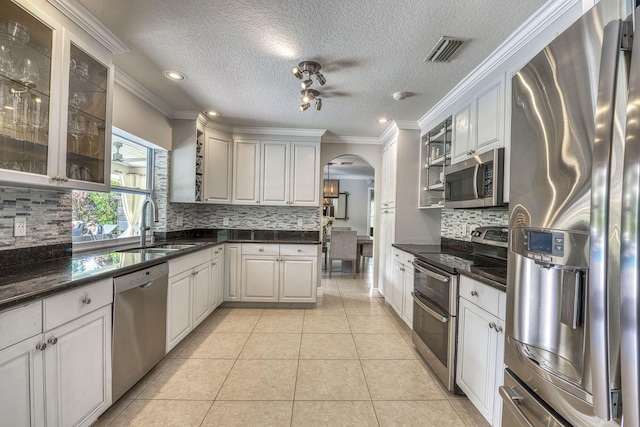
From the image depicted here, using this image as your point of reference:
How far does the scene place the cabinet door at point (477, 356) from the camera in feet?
4.90

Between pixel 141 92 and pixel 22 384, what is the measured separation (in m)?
2.43

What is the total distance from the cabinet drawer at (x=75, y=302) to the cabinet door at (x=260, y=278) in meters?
1.94

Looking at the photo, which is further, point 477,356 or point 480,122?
point 480,122

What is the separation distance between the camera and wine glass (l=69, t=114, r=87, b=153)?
1663 mm

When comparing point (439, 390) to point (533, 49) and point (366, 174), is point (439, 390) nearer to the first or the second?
point (533, 49)

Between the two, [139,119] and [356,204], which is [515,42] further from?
[356,204]

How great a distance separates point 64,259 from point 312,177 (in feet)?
8.76

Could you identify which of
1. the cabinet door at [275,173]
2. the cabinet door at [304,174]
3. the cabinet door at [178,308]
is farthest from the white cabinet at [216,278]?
the cabinet door at [304,174]

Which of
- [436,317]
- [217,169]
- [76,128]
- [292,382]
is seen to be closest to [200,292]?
[292,382]

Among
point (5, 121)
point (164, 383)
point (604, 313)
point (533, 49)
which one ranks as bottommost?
point (164, 383)

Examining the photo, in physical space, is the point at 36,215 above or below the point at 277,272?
above

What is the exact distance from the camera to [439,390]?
6.36 ft

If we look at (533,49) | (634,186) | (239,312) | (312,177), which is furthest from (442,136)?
(239,312)

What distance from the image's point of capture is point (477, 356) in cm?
162
